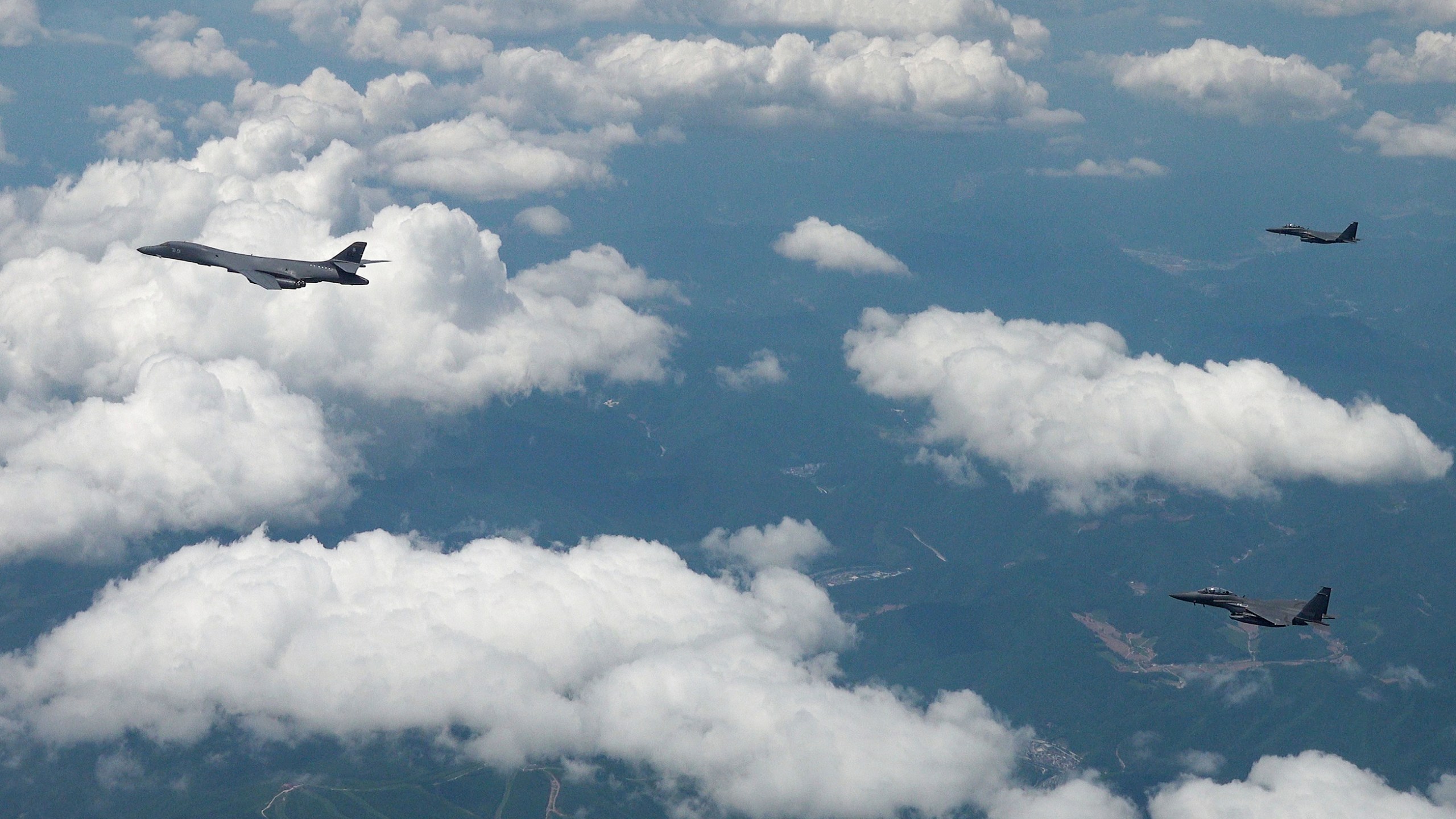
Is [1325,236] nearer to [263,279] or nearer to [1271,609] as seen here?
[1271,609]

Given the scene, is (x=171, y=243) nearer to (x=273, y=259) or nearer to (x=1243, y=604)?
(x=273, y=259)

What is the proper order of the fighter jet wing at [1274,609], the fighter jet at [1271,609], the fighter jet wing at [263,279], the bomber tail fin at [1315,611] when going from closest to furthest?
the bomber tail fin at [1315,611] < the fighter jet at [1271,609] < the fighter jet wing at [1274,609] < the fighter jet wing at [263,279]

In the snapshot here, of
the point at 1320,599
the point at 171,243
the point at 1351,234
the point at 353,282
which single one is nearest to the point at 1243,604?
the point at 1320,599

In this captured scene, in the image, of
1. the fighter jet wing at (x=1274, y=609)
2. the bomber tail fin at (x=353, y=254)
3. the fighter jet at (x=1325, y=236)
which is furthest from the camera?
the fighter jet at (x=1325, y=236)

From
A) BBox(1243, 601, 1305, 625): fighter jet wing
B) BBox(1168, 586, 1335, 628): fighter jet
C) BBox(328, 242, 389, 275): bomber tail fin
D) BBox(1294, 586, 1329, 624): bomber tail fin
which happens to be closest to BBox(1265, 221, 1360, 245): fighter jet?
BBox(1243, 601, 1305, 625): fighter jet wing

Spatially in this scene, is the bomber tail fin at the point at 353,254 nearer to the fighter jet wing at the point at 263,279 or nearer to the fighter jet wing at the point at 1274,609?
the fighter jet wing at the point at 263,279

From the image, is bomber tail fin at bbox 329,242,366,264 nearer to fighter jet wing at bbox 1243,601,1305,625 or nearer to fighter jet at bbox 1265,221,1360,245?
fighter jet wing at bbox 1243,601,1305,625

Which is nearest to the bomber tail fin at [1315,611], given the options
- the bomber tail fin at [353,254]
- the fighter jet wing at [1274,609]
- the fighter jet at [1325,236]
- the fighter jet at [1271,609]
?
the fighter jet at [1271,609]
